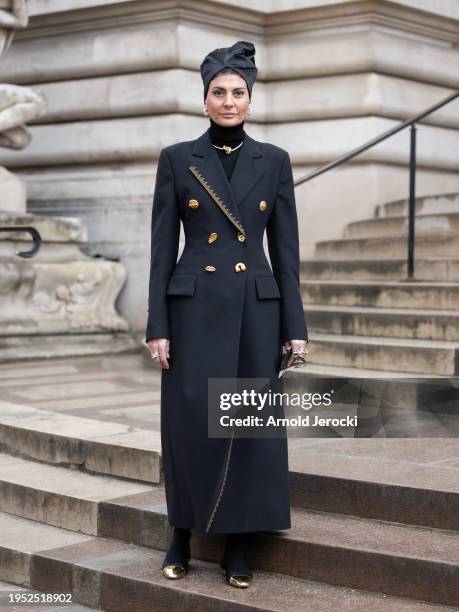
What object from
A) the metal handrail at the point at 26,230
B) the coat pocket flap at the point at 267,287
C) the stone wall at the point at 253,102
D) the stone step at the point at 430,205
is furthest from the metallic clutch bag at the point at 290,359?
the stone wall at the point at 253,102

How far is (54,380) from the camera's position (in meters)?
9.03

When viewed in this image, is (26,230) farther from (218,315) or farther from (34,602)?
(218,315)

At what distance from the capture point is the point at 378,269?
956cm

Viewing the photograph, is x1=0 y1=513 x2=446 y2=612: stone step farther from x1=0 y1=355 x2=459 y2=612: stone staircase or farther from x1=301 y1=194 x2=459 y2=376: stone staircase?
x1=301 y1=194 x2=459 y2=376: stone staircase

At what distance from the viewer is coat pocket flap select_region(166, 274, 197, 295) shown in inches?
189

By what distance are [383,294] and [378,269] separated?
19.4 inches

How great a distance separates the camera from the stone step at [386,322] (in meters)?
8.34

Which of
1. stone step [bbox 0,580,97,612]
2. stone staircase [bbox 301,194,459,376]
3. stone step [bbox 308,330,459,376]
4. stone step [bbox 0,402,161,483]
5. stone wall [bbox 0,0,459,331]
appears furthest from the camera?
stone wall [bbox 0,0,459,331]

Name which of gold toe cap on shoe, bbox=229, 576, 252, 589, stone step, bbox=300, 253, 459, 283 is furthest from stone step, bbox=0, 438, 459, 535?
stone step, bbox=300, 253, 459, 283

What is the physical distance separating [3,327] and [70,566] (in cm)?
520

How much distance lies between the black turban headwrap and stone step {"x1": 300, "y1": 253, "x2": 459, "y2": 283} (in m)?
4.56

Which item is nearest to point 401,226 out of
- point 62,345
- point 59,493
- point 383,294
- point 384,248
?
point 384,248

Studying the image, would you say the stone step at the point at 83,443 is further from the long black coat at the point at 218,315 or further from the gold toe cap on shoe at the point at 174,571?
the long black coat at the point at 218,315

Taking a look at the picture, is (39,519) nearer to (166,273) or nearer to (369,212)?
(166,273)
